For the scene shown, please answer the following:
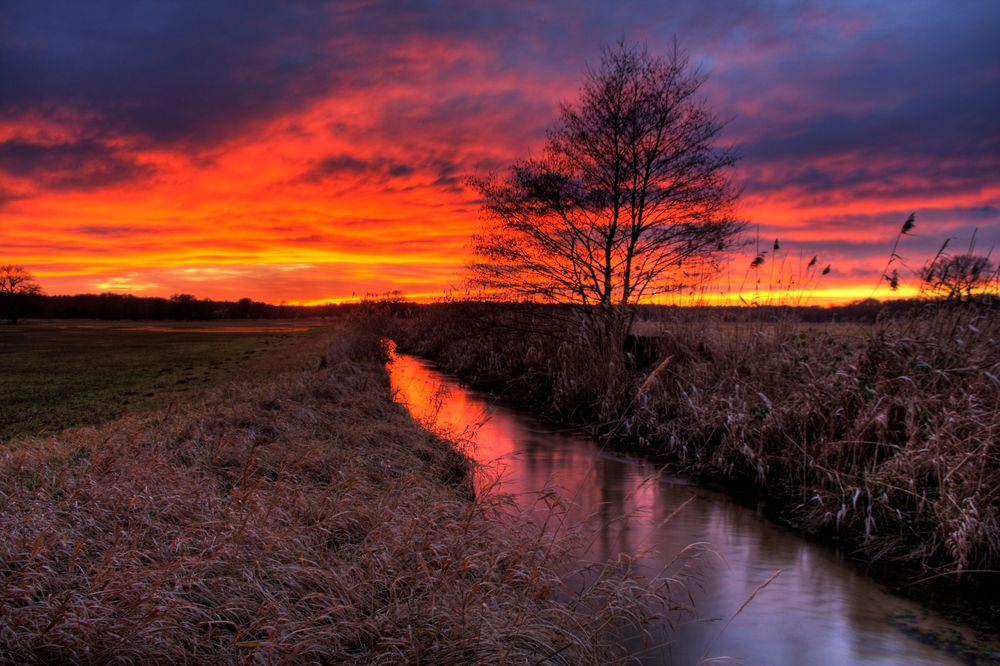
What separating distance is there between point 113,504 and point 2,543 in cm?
102

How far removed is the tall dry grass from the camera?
18.6ft

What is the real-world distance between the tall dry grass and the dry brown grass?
8.34 feet

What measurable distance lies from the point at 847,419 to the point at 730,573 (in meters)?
2.98

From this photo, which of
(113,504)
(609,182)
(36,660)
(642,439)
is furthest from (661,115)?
(36,660)

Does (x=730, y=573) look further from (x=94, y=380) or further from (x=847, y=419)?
(x=94, y=380)

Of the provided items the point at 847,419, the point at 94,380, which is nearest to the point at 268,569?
the point at 847,419

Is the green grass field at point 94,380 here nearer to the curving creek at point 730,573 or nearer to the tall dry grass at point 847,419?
the curving creek at point 730,573

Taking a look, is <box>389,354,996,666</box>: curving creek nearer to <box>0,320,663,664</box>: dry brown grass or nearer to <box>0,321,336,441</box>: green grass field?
<box>0,320,663,664</box>: dry brown grass

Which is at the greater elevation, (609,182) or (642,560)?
(609,182)

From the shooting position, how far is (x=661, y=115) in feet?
48.7

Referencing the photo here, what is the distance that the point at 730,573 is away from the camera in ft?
19.2

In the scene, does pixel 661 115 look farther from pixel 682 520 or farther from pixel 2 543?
pixel 2 543

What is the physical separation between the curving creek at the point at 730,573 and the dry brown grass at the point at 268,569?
72cm

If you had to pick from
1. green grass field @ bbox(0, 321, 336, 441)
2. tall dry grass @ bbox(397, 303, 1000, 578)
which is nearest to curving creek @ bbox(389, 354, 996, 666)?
tall dry grass @ bbox(397, 303, 1000, 578)
